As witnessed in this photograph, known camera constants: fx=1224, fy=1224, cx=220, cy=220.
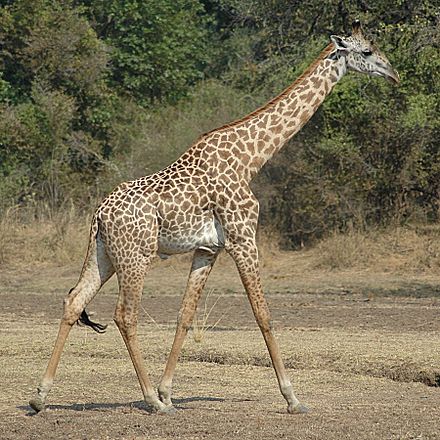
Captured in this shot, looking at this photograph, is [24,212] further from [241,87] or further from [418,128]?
[418,128]

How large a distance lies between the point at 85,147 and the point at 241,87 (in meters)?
3.64

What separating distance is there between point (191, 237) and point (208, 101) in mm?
17785

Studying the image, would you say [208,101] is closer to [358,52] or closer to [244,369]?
[244,369]

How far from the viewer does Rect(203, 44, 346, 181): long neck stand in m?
8.80

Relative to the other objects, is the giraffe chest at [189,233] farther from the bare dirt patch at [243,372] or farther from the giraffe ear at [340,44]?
the giraffe ear at [340,44]

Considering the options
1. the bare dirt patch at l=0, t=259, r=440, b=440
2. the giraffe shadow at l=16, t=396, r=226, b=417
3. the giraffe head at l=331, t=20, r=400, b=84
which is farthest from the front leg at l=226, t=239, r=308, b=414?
the giraffe head at l=331, t=20, r=400, b=84

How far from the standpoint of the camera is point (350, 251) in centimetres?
2131

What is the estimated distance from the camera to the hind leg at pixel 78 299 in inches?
326

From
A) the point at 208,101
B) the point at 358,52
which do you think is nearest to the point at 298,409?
the point at 358,52

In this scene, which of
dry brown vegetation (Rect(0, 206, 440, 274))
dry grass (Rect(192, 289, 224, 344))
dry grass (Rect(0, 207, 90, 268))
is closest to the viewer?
dry grass (Rect(192, 289, 224, 344))

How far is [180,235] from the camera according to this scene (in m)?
8.52

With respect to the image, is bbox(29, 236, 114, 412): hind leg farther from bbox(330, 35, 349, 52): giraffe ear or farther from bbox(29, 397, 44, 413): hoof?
bbox(330, 35, 349, 52): giraffe ear

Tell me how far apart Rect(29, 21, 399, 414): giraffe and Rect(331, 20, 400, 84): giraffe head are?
965mm

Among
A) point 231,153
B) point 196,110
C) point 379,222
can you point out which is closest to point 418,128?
point 379,222
